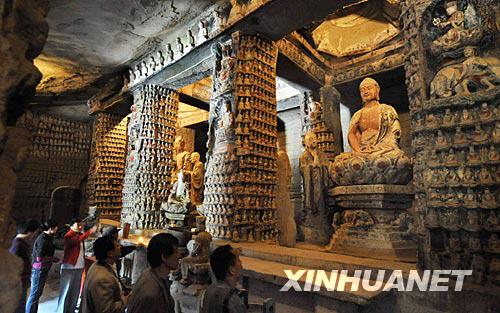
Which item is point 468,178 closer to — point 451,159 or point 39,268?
point 451,159

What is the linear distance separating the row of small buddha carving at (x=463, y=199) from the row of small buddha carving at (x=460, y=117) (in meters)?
0.70

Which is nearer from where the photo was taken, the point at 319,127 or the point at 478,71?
the point at 478,71

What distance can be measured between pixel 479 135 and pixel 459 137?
6.4 inches

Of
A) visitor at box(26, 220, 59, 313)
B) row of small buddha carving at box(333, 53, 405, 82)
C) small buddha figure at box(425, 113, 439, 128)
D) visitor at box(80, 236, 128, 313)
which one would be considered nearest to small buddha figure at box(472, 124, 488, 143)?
small buddha figure at box(425, 113, 439, 128)

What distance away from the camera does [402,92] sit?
30.7 feet

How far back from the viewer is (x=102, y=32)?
7.55 meters

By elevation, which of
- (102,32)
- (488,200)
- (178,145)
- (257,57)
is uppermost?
(102,32)

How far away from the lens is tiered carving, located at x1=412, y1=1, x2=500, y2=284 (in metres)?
2.61

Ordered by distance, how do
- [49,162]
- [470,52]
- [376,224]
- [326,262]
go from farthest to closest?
[49,162] → [376,224] → [326,262] → [470,52]

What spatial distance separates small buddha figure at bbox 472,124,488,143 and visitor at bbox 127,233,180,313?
3040 mm

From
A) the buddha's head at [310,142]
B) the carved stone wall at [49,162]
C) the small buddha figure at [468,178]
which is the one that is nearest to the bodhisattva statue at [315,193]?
the buddha's head at [310,142]

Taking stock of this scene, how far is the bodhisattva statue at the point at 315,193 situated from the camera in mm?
5734

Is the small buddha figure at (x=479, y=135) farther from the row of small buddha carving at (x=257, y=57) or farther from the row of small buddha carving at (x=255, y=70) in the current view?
the row of small buddha carving at (x=257, y=57)

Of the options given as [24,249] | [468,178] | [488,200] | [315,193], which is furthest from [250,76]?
[24,249]
